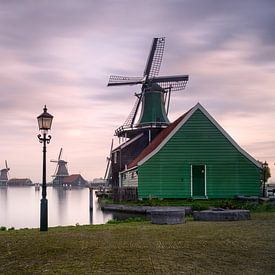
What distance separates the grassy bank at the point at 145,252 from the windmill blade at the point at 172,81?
3614 centimetres

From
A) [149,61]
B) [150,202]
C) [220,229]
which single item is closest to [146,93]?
[149,61]

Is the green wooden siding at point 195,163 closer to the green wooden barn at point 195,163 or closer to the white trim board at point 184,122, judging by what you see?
the green wooden barn at point 195,163

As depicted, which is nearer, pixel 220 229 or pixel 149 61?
pixel 220 229

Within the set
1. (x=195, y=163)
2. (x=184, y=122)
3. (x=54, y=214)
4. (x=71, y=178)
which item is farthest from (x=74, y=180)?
(x=184, y=122)

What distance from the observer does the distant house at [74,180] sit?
158663 mm

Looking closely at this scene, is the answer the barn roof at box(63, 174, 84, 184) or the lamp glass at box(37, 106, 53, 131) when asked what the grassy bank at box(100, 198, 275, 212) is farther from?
the barn roof at box(63, 174, 84, 184)

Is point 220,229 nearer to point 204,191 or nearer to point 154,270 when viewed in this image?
Answer: point 154,270

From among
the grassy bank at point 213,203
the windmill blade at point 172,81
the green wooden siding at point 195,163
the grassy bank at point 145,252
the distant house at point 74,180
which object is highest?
the windmill blade at point 172,81

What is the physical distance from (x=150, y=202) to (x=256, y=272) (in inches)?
840

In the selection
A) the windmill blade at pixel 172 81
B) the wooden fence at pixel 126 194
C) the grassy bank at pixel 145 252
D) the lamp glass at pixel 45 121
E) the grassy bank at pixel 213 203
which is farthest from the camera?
the windmill blade at pixel 172 81

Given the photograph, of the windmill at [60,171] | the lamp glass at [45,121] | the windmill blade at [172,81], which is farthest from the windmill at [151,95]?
the windmill at [60,171]

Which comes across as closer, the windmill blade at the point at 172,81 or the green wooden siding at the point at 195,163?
the green wooden siding at the point at 195,163

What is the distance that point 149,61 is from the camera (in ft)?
160

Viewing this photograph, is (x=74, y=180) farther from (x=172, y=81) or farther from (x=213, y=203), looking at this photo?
(x=213, y=203)
